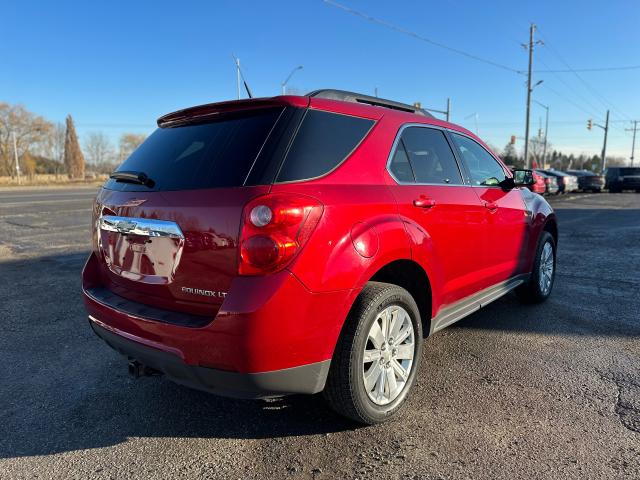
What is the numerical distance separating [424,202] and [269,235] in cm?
126

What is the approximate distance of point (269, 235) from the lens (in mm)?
2152

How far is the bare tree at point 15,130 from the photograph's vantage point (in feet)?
214

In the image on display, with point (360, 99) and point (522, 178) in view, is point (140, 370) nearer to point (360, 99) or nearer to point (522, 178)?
point (360, 99)

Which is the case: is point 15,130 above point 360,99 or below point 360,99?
above

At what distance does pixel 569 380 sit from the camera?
3230 millimetres

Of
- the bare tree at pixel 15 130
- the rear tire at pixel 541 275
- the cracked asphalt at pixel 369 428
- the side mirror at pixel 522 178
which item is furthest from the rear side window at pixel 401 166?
the bare tree at pixel 15 130

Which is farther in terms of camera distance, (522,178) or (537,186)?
(537,186)

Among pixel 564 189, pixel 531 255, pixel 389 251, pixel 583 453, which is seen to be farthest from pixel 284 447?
pixel 564 189

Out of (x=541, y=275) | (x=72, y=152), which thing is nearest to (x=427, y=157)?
(x=541, y=275)

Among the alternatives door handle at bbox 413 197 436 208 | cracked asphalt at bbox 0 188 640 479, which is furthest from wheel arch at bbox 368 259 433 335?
cracked asphalt at bbox 0 188 640 479

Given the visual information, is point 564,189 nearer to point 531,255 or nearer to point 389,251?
point 531,255

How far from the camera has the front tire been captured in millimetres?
2453

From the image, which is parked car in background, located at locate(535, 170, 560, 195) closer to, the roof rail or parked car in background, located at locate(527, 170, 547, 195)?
parked car in background, located at locate(527, 170, 547, 195)

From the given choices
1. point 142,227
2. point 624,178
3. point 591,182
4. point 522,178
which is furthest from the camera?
point 591,182
